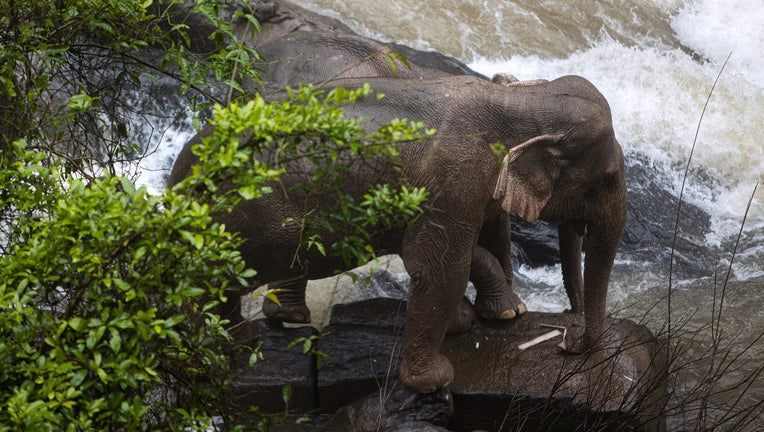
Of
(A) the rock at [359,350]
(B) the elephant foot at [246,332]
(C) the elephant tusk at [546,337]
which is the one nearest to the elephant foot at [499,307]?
(C) the elephant tusk at [546,337]

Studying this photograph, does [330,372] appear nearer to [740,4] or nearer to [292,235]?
[292,235]

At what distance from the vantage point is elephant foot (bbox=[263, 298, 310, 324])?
5512mm

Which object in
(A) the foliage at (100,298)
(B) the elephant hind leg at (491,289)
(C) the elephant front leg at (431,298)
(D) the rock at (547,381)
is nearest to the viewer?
(A) the foliage at (100,298)

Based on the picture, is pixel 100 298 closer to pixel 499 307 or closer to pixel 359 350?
pixel 359 350

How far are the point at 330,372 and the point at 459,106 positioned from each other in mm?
1602

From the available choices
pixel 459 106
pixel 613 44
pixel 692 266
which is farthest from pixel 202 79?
pixel 613 44

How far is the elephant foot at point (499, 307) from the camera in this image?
541 centimetres

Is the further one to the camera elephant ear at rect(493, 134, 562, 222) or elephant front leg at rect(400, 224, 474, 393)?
elephant front leg at rect(400, 224, 474, 393)

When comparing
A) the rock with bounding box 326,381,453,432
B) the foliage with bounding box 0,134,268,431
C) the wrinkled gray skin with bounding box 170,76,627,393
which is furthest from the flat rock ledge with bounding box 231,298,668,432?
the foliage with bounding box 0,134,268,431

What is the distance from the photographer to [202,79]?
4.14m

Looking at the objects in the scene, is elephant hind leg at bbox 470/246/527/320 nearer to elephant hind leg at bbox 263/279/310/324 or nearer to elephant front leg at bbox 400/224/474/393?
elephant front leg at bbox 400/224/474/393

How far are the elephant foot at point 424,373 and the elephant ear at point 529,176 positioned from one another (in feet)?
2.80

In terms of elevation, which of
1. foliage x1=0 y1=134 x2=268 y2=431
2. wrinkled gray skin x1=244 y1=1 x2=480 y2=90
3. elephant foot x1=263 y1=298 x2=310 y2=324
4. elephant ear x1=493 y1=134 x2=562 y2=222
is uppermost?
wrinkled gray skin x1=244 y1=1 x2=480 y2=90

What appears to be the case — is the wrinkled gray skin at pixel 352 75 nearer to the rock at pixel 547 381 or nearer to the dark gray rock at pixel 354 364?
the rock at pixel 547 381
